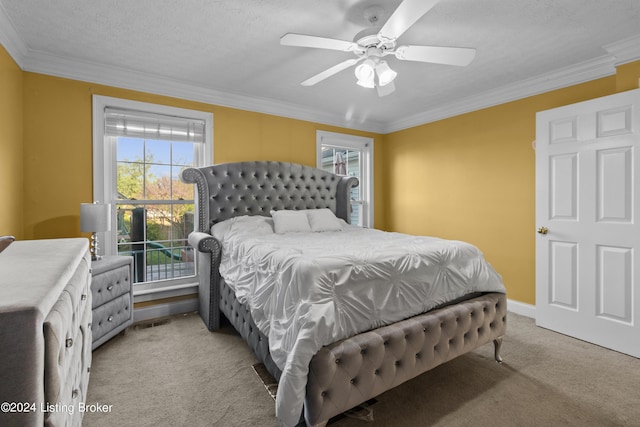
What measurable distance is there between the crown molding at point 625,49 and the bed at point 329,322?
2160 millimetres

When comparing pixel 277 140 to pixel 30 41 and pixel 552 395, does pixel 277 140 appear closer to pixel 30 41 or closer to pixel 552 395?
pixel 30 41

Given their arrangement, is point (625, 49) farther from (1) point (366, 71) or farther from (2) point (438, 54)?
(1) point (366, 71)

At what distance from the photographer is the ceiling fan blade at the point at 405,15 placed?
4.97ft

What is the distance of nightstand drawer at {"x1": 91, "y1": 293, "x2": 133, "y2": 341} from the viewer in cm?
240

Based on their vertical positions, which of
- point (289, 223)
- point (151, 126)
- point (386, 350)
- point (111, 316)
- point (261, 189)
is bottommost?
point (111, 316)

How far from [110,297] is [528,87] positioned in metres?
4.63

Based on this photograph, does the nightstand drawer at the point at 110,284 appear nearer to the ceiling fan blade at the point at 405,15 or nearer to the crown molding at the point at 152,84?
the crown molding at the point at 152,84

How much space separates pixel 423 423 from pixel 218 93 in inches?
145

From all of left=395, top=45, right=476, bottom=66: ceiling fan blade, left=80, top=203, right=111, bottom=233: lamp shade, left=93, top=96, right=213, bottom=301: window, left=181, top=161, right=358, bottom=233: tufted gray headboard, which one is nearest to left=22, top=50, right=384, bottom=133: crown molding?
left=93, top=96, right=213, bottom=301: window

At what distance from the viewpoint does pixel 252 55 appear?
109 inches

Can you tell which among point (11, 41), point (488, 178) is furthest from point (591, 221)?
point (11, 41)

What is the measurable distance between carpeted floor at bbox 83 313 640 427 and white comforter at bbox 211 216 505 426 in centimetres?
54

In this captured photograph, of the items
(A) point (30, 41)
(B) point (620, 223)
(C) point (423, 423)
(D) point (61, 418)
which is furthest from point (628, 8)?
(A) point (30, 41)

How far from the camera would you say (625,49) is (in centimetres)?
258
